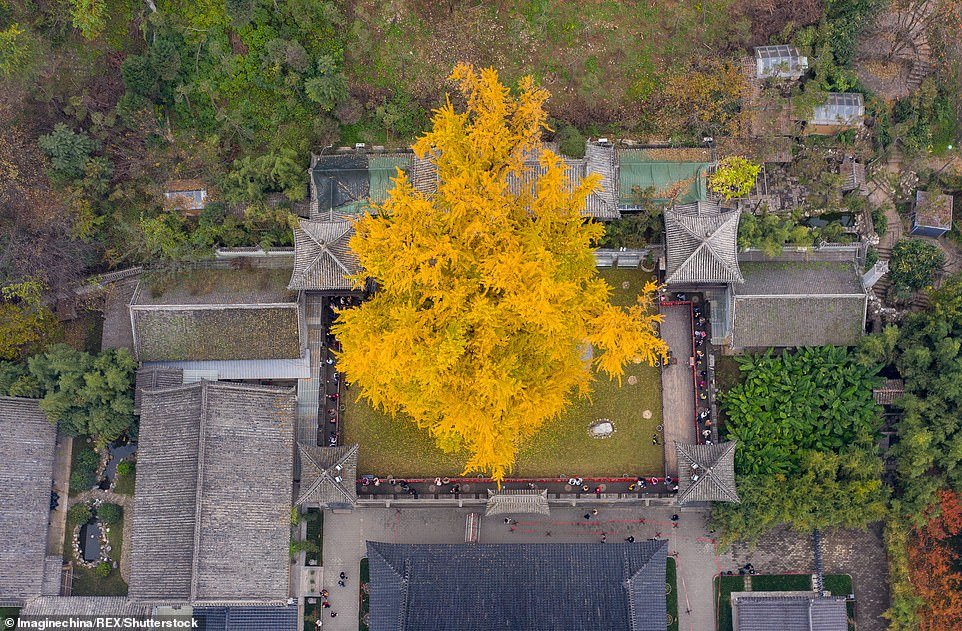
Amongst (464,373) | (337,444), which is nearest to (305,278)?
(337,444)

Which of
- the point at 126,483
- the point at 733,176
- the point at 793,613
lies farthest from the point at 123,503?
the point at 733,176

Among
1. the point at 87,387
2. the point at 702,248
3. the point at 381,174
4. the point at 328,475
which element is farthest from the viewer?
the point at 381,174

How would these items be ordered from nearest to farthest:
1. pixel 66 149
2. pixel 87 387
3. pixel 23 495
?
pixel 87 387 → pixel 23 495 → pixel 66 149

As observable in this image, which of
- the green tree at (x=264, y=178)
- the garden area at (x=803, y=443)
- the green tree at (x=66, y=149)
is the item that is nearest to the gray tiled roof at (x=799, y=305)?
the garden area at (x=803, y=443)

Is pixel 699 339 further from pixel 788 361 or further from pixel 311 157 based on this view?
pixel 311 157

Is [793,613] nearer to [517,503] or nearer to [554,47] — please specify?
[517,503]

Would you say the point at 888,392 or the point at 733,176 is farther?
the point at 733,176

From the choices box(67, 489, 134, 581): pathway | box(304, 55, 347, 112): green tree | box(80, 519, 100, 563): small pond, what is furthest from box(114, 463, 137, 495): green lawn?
box(304, 55, 347, 112): green tree
